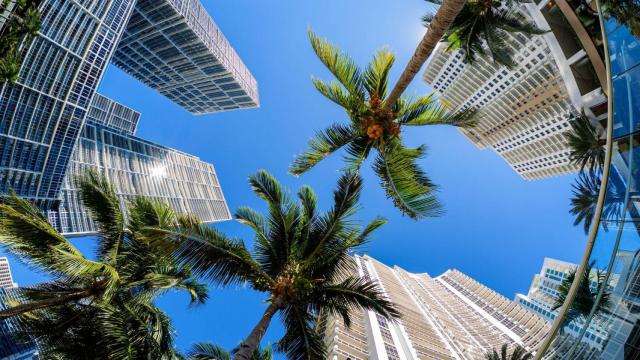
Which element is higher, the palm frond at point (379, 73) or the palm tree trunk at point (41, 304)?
the palm frond at point (379, 73)

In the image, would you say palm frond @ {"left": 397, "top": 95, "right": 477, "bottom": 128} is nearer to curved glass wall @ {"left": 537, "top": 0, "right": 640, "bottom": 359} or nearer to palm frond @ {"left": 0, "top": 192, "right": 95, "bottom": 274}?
curved glass wall @ {"left": 537, "top": 0, "right": 640, "bottom": 359}

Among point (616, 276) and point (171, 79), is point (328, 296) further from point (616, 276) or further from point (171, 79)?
point (171, 79)

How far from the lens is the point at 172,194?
120 meters

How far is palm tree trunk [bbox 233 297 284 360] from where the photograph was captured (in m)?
8.83

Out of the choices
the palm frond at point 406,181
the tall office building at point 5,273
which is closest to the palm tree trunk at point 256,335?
the palm frond at point 406,181

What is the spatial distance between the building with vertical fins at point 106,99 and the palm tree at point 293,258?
41369 millimetres

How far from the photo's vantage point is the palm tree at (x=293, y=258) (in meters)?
9.61

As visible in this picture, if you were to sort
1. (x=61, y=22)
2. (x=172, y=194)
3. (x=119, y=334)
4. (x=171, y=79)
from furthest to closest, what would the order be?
(x=171, y=79) < (x=172, y=194) < (x=61, y=22) < (x=119, y=334)

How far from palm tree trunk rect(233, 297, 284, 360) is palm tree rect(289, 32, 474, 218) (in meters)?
4.09

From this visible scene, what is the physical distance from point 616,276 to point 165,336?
13631 millimetres

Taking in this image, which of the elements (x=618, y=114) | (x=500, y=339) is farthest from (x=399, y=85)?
(x=500, y=339)

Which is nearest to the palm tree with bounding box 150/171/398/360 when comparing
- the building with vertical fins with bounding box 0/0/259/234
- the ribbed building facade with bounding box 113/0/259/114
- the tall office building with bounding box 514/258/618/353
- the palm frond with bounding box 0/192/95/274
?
the palm frond with bounding box 0/192/95/274

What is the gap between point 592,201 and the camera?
9.98 meters

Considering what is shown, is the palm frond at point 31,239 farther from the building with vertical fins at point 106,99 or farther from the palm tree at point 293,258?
the building with vertical fins at point 106,99
